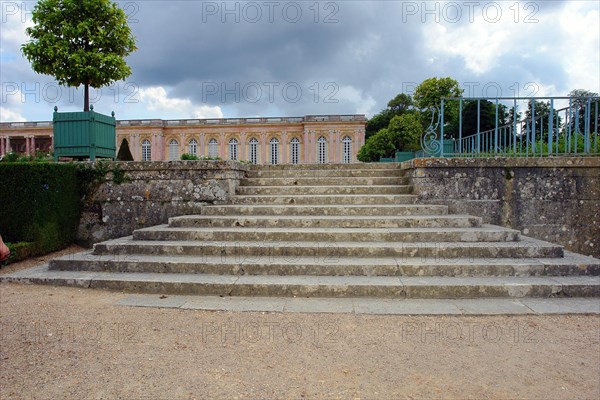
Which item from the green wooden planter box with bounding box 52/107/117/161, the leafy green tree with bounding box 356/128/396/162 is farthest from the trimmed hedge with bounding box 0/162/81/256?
the leafy green tree with bounding box 356/128/396/162

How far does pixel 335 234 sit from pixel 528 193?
335cm

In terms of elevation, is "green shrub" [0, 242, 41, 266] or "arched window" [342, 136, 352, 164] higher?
"arched window" [342, 136, 352, 164]

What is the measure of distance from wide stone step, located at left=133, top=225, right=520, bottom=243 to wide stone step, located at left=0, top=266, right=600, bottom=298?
778 mm

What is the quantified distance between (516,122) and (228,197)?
16.4ft

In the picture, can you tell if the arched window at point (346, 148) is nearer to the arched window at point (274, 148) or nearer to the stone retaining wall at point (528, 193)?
the arched window at point (274, 148)


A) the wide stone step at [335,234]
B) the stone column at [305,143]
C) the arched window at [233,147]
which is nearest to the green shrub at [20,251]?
the wide stone step at [335,234]

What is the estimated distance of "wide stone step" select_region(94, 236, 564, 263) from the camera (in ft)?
13.8

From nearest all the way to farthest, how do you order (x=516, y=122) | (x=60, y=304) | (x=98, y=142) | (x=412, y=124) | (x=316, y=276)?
(x=60, y=304) < (x=316, y=276) < (x=516, y=122) < (x=98, y=142) < (x=412, y=124)

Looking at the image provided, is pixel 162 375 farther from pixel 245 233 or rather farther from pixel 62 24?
pixel 62 24

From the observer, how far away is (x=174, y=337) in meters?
2.79

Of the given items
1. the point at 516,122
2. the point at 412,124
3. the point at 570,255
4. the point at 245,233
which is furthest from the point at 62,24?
the point at 412,124

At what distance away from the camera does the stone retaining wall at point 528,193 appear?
5.46 meters

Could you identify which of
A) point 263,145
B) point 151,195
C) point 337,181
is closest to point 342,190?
point 337,181

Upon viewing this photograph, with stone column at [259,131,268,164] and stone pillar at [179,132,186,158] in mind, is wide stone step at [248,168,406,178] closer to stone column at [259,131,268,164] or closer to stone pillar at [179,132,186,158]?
stone column at [259,131,268,164]
